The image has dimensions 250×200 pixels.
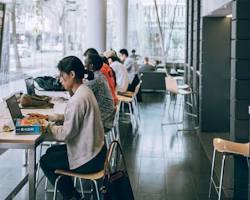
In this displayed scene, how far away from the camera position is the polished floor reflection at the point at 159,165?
436 centimetres

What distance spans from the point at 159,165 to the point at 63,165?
226 cm

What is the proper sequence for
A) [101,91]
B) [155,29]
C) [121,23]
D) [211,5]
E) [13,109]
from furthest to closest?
[155,29]
[121,23]
[211,5]
[101,91]
[13,109]

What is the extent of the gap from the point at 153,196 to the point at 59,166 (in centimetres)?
127

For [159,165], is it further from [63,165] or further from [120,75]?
[120,75]

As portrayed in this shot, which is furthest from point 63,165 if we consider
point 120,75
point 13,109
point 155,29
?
point 155,29

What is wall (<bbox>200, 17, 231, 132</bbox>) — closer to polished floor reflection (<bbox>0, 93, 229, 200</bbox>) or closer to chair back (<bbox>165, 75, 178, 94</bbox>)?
polished floor reflection (<bbox>0, 93, 229, 200</bbox>)

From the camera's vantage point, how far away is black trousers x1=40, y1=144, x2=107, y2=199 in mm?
3217

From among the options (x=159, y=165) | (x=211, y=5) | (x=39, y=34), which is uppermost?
(x=211, y=5)

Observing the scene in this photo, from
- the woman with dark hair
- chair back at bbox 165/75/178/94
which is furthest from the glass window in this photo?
the woman with dark hair

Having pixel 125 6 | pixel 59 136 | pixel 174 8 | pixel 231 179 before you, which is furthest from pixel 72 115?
pixel 174 8

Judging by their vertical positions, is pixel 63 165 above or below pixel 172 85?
below

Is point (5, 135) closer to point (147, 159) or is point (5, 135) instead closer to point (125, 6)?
point (147, 159)

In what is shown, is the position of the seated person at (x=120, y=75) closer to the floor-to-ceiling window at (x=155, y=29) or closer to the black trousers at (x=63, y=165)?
the black trousers at (x=63, y=165)

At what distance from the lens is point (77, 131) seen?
3.14 m
